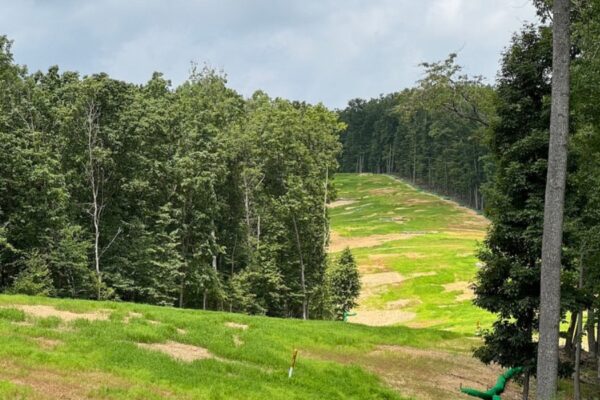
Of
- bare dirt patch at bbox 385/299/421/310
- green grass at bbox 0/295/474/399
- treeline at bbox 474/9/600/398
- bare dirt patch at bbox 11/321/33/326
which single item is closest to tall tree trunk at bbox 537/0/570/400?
treeline at bbox 474/9/600/398

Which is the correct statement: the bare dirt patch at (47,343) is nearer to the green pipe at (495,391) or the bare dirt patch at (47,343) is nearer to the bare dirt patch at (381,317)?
the green pipe at (495,391)

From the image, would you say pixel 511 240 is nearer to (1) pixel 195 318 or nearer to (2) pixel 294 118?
(1) pixel 195 318

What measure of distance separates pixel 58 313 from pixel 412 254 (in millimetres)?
78797

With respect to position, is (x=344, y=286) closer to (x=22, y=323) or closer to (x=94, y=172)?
(x=94, y=172)

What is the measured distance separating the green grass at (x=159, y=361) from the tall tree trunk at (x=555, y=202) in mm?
5750

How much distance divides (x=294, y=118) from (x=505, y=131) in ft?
114

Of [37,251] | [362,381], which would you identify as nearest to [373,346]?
[362,381]

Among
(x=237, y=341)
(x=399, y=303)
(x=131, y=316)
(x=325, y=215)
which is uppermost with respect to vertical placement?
(x=325, y=215)

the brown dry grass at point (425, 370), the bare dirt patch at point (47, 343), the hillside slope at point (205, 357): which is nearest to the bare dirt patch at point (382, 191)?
the hillside slope at point (205, 357)

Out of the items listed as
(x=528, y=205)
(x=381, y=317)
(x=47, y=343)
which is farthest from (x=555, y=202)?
(x=381, y=317)

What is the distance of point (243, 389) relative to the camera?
15.9 metres

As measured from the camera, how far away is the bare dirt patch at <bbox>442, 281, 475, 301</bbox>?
72.1 m

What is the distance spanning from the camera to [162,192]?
4734cm

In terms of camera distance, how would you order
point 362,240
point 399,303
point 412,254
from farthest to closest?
point 362,240 → point 412,254 → point 399,303
